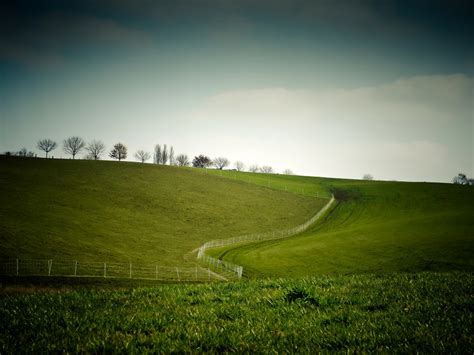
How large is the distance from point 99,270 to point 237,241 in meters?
31.2

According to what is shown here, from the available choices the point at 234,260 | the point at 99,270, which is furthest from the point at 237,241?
the point at 99,270

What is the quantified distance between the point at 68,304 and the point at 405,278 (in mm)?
10687

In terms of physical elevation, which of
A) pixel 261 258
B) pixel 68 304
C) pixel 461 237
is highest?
pixel 68 304

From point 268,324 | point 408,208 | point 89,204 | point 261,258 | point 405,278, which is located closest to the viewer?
point 268,324

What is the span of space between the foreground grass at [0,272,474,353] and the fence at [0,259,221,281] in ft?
96.6

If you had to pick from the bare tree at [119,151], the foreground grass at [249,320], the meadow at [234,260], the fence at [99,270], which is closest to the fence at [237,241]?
the meadow at [234,260]

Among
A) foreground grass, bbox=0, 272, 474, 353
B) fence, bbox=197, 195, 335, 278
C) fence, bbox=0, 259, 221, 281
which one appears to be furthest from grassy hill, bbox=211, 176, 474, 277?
foreground grass, bbox=0, 272, 474, 353

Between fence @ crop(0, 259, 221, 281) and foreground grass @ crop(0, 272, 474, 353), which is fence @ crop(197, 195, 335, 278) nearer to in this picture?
fence @ crop(0, 259, 221, 281)

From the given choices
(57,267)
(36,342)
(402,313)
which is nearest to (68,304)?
(36,342)

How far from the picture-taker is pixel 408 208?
86.4 meters

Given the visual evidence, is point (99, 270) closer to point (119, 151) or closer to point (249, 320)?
point (249, 320)

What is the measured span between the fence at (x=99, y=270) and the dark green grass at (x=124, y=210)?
105 inches

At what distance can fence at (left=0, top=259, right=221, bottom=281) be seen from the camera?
112 ft

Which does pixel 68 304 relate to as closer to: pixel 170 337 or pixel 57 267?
pixel 170 337
